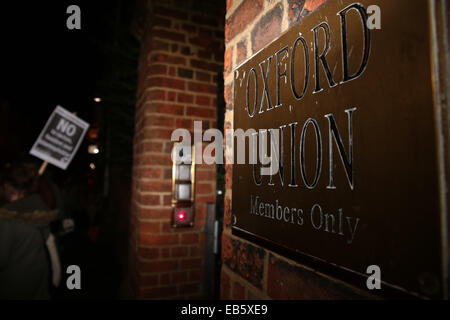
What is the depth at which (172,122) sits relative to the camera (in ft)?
6.79

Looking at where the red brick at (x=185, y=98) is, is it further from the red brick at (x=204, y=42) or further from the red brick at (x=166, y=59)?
the red brick at (x=204, y=42)

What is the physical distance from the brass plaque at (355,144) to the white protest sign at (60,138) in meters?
2.79

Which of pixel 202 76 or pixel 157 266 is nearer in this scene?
pixel 157 266

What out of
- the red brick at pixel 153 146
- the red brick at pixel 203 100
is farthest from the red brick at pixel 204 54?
the red brick at pixel 153 146

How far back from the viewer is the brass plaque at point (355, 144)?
1.24 feet

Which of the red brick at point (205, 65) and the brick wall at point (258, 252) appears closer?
the brick wall at point (258, 252)

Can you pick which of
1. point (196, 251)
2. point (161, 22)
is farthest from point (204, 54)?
point (196, 251)

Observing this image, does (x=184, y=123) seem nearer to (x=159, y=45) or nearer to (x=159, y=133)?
(x=159, y=133)

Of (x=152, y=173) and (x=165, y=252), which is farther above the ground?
(x=152, y=173)

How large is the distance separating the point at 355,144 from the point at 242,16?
25.7 inches

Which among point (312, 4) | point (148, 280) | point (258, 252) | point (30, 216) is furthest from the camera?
point (30, 216)

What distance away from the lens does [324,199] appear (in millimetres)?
538

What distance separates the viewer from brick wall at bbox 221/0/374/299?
603mm
